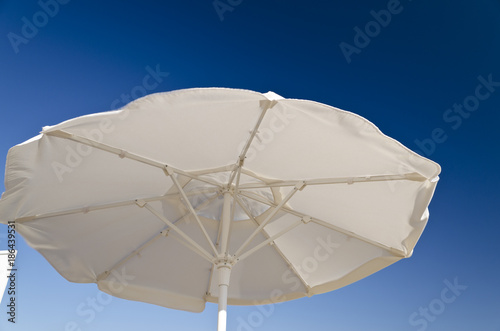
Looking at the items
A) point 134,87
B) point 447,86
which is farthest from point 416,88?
point 134,87

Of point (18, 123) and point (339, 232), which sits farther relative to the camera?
point (18, 123)

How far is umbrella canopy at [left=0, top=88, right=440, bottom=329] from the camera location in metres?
5.25

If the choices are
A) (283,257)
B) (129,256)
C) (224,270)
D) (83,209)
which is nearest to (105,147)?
(83,209)

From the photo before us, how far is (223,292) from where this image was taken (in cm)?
571

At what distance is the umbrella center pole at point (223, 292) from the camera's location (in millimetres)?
5492

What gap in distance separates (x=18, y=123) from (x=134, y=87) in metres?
2.26

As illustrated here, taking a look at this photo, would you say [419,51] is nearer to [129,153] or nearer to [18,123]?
[129,153]

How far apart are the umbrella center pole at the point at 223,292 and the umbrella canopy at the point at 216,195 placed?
2 centimetres

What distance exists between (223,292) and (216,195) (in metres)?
2.05

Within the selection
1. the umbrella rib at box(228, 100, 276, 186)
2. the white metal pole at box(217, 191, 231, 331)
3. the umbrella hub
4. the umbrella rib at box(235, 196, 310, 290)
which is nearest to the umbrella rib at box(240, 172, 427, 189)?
the umbrella hub

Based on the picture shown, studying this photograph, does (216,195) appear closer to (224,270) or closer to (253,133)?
(224,270)

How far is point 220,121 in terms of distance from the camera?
540cm

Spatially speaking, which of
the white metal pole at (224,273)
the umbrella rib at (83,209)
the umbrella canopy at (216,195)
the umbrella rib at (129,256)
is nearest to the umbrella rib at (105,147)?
the umbrella canopy at (216,195)

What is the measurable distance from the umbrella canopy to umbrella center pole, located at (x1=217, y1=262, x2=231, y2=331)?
0.02 metres
